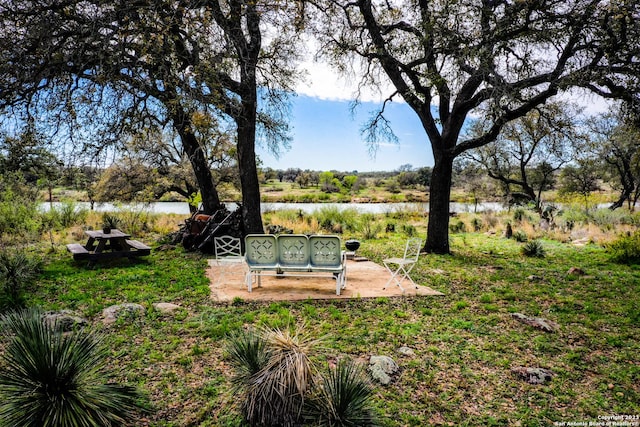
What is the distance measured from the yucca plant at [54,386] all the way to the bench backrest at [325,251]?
393cm

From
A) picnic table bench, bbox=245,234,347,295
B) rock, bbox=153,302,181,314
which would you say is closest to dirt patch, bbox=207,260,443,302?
picnic table bench, bbox=245,234,347,295

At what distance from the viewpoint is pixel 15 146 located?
8180 millimetres

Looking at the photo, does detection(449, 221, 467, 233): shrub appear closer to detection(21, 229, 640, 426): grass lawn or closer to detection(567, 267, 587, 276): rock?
detection(21, 229, 640, 426): grass lawn

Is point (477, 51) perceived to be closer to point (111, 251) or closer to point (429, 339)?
point (429, 339)

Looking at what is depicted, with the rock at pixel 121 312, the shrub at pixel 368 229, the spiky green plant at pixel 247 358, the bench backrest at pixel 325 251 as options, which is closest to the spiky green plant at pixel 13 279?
the rock at pixel 121 312

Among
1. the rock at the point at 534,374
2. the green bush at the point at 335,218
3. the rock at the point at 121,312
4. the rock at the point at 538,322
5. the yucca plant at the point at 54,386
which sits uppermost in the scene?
the green bush at the point at 335,218

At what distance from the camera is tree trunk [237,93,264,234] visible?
10.7 m

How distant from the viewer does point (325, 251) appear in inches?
265

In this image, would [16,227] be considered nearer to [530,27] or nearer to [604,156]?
[530,27]

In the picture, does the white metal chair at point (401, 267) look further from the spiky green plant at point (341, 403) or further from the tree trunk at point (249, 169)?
the tree trunk at point (249, 169)

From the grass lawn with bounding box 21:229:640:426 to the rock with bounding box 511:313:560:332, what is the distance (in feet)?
0.40

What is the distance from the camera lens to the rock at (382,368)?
3.82 metres

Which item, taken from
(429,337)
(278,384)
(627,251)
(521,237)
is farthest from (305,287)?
(521,237)

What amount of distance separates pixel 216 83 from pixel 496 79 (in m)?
5.46
